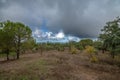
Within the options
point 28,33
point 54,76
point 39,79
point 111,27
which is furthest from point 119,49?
point 28,33

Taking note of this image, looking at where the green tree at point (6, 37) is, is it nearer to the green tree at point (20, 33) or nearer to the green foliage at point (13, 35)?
the green foliage at point (13, 35)

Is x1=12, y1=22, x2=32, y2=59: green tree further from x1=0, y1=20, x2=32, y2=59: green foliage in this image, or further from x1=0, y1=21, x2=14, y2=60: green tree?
x1=0, y1=21, x2=14, y2=60: green tree

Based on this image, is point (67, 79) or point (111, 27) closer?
point (67, 79)

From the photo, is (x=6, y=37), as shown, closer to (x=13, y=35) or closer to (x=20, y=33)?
(x=13, y=35)

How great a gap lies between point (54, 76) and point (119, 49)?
551 inches

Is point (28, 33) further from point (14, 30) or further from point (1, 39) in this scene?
point (1, 39)

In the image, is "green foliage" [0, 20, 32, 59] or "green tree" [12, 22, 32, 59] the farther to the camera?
"green tree" [12, 22, 32, 59]

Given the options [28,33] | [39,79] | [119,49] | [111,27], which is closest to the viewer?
[39,79]

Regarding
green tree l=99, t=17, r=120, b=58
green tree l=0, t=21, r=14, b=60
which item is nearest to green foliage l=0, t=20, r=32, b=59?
green tree l=0, t=21, r=14, b=60

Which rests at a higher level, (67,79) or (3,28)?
(3,28)

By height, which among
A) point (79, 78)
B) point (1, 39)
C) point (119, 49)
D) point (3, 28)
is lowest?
point (79, 78)

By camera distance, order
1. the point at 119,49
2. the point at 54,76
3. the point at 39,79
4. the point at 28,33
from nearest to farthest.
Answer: the point at 39,79 → the point at 54,76 → the point at 119,49 → the point at 28,33

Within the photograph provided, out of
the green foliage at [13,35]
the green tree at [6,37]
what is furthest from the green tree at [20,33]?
the green tree at [6,37]

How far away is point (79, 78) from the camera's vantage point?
20891 millimetres
